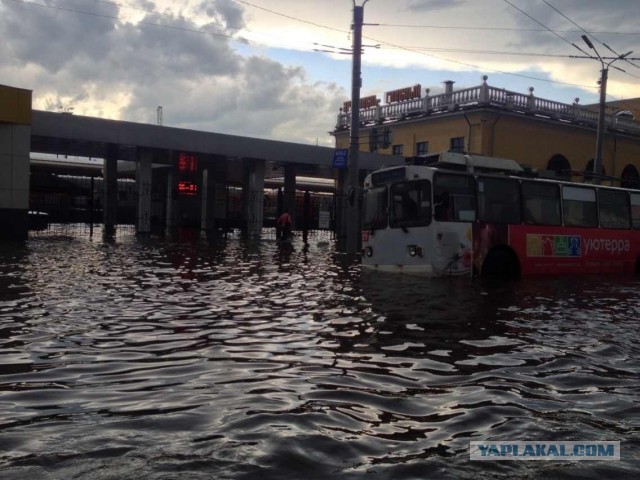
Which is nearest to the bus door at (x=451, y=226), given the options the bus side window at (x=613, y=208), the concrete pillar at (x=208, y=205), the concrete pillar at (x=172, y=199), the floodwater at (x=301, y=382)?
the floodwater at (x=301, y=382)

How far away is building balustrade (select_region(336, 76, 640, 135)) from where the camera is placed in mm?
36781

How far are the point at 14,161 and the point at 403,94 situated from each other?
2599 cm

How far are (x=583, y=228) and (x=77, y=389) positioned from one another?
15215mm

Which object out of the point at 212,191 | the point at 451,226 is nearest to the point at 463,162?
the point at 451,226

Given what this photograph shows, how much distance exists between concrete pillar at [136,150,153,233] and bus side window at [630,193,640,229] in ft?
73.1

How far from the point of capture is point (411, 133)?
4081 cm

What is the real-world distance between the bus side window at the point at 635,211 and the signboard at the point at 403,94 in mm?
23497

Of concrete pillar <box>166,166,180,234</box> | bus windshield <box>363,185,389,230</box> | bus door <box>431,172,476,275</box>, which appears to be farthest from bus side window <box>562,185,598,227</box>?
concrete pillar <box>166,166,180,234</box>

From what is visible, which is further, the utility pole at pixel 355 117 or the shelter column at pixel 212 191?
the shelter column at pixel 212 191

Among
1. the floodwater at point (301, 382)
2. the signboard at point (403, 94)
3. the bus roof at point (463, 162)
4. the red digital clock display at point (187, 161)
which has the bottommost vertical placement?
the floodwater at point (301, 382)

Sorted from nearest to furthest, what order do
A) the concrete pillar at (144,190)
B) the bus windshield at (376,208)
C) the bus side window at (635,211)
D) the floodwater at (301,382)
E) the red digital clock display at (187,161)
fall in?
the floodwater at (301,382), the bus windshield at (376,208), the bus side window at (635,211), the concrete pillar at (144,190), the red digital clock display at (187,161)

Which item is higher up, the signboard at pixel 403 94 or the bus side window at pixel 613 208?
the signboard at pixel 403 94

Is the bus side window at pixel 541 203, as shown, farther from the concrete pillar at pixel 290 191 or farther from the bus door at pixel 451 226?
the concrete pillar at pixel 290 191

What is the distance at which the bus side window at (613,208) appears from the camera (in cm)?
1773
